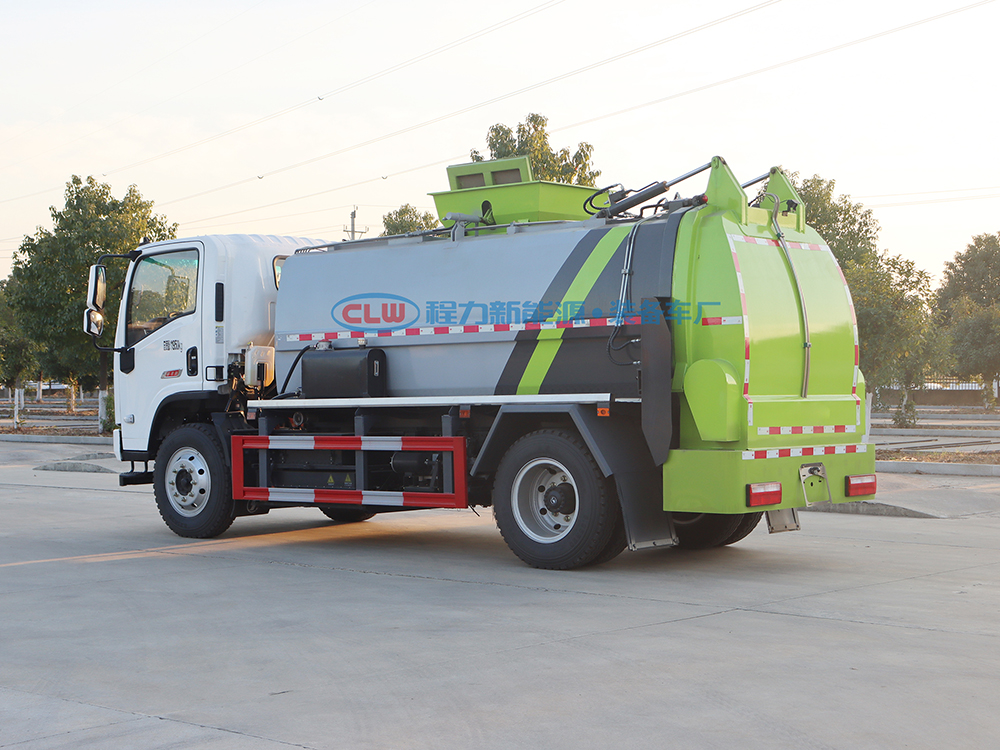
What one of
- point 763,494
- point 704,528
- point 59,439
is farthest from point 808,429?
point 59,439

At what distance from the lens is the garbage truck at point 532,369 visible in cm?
873

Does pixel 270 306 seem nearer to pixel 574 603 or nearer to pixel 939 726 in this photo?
pixel 574 603

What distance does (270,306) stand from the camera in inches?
470

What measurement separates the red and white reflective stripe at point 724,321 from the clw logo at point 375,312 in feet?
9.38

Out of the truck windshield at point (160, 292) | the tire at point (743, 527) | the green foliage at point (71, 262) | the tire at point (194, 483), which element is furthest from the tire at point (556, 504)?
the green foliage at point (71, 262)

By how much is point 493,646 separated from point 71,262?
3306 centimetres

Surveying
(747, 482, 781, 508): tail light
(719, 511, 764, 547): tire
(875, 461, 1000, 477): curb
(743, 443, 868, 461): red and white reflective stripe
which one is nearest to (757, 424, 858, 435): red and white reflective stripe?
(743, 443, 868, 461): red and white reflective stripe

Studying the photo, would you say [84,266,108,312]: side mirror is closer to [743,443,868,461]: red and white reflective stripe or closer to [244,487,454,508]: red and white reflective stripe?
[244,487,454,508]: red and white reflective stripe

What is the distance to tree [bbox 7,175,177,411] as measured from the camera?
35250 millimetres

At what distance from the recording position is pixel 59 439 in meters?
32.8

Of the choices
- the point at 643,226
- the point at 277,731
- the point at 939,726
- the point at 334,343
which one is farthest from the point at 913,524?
the point at 277,731

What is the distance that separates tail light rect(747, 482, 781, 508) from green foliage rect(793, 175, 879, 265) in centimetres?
Result: 3239

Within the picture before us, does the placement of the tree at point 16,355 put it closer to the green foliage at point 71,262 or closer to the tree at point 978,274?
the green foliage at point 71,262

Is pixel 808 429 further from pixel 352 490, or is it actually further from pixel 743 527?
pixel 352 490
